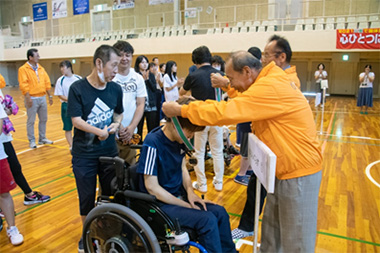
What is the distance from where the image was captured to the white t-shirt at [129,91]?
2.63 meters

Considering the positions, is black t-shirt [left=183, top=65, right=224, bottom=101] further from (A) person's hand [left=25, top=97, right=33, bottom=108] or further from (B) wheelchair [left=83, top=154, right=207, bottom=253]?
(A) person's hand [left=25, top=97, right=33, bottom=108]

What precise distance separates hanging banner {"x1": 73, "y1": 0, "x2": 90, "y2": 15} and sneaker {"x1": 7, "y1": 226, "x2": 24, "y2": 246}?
728 inches

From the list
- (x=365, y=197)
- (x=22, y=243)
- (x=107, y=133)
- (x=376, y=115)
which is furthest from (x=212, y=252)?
(x=376, y=115)

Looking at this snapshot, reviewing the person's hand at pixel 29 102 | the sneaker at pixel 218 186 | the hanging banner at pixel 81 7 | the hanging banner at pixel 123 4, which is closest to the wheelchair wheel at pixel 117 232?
the sneaker at pixel 218 186

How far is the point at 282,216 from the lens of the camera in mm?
1592

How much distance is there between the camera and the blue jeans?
149 centimetres

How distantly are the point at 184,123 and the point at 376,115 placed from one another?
29.9ft

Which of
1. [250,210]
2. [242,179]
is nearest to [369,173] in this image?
[242,179]

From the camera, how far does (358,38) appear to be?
32.4 feet

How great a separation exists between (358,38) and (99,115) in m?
10.6

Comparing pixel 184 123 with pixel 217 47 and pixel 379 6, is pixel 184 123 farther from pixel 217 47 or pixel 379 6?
pixel 379 6

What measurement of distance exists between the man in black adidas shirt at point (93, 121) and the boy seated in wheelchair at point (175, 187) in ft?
1.64

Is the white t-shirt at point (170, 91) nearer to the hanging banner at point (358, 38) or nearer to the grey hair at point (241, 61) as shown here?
the grey hair at point (241, 61)

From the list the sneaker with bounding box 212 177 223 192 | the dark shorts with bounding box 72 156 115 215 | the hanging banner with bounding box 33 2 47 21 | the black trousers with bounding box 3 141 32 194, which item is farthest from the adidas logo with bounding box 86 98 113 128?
the hanging banner with bounding box 33 2 47 21
